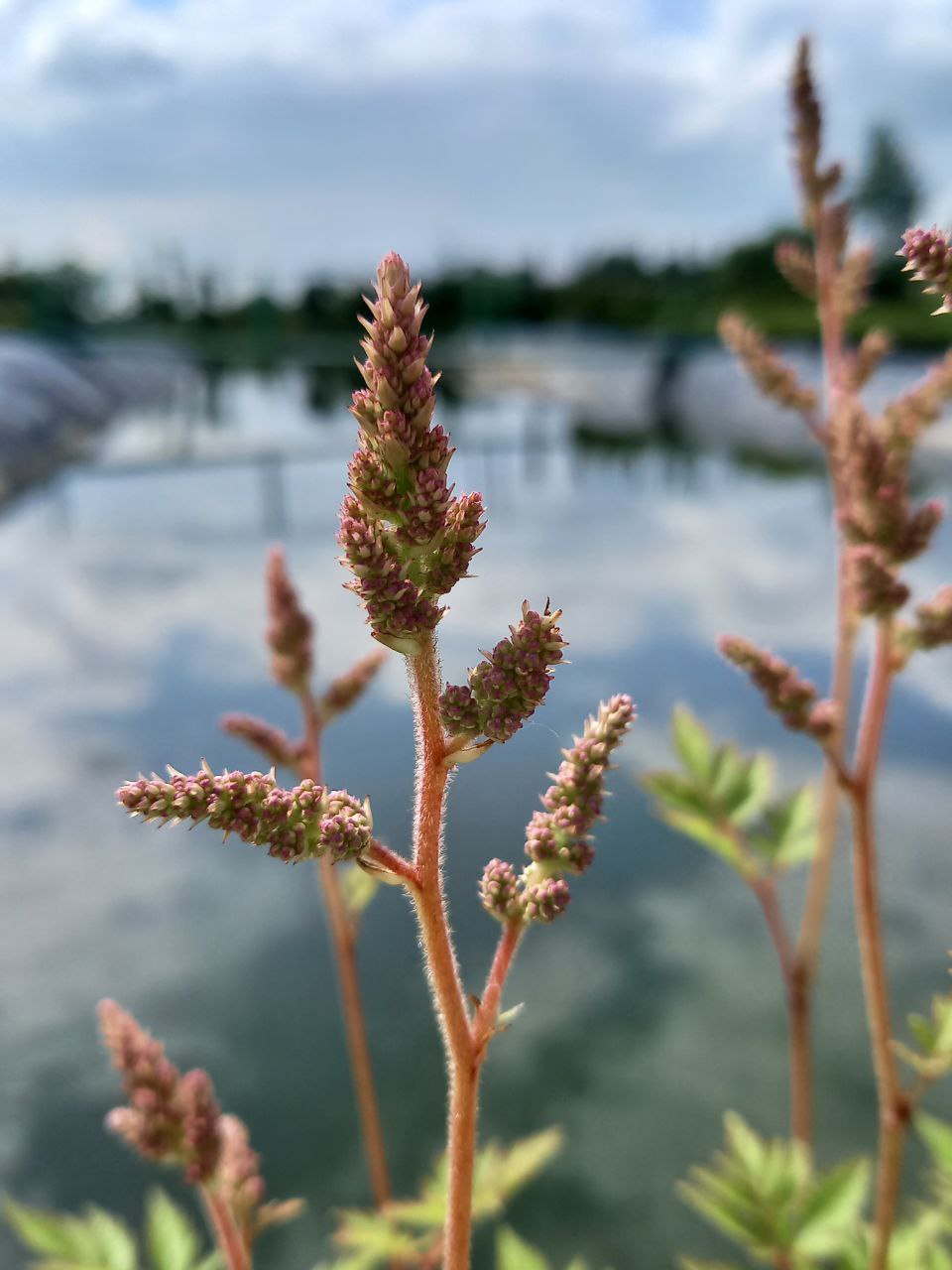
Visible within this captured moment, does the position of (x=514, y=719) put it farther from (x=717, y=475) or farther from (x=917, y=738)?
(x=717, y=475)

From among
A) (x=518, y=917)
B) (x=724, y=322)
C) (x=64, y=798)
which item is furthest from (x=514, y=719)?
(x=64, y=798)

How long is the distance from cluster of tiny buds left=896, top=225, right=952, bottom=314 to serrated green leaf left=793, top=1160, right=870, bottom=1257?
136cm

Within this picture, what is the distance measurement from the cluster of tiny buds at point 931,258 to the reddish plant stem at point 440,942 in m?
0.32

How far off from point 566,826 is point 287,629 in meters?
0.78

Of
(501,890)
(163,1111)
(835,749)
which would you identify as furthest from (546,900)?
(835,749)

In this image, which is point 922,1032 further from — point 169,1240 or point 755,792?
point 169,1240

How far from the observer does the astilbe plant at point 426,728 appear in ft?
1.64

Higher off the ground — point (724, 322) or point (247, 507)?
point (724, 322)

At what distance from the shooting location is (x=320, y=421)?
18281 millimetres

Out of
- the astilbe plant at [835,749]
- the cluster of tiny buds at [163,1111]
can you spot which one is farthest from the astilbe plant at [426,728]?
the astilbe plant at [835,749]

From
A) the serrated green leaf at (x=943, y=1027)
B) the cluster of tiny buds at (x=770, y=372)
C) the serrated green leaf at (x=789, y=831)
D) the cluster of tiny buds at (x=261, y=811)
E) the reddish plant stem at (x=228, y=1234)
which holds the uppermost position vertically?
the cluster of tiny buds at (x=770, y=372)

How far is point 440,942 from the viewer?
63 cm

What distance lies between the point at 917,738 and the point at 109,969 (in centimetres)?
290

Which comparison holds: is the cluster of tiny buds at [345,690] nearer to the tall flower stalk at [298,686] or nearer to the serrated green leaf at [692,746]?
the tall flower stalk at [298,686]
